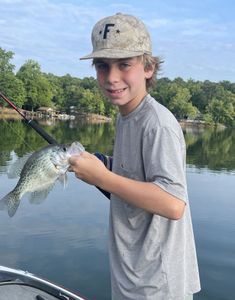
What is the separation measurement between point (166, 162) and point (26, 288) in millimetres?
2472

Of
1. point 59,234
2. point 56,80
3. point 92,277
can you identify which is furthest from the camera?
point 56,80

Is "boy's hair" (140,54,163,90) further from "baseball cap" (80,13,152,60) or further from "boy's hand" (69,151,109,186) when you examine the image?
"boy's hand" (69,151,109,186)

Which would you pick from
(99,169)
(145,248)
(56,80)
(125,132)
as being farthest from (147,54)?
(56,80)

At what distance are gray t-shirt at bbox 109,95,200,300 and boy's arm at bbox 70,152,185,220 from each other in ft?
0.18

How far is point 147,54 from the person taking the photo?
251cm

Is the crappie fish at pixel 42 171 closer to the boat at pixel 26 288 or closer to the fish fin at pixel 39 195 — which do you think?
the fish fin at pixel 39 195

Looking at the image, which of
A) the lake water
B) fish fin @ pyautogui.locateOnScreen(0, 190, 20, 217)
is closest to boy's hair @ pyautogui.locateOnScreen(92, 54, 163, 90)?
A: fish fin @ pyautogui.locateOnScreen(0, 190, 20, 217)

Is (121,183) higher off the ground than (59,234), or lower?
higher

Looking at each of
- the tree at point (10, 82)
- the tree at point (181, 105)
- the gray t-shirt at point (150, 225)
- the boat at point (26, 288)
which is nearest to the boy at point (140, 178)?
the gray t-shirt at point (150, 225)

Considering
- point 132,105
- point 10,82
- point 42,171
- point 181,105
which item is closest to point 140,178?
point 132,105

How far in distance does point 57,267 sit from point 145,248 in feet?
24.3

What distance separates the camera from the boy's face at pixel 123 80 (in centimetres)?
246

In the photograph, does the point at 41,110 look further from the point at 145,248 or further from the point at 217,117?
the point at 145,248

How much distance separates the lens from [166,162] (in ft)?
7.19
